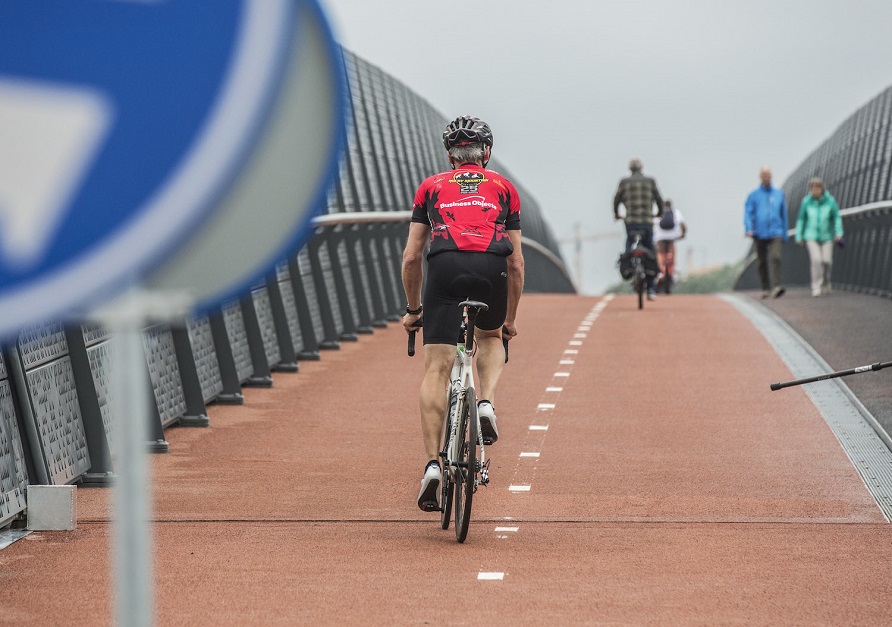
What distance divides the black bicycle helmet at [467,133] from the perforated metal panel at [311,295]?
9.80 m

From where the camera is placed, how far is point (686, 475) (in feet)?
30.4

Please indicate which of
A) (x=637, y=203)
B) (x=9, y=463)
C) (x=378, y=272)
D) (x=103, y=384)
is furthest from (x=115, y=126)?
(x=378, y=272)

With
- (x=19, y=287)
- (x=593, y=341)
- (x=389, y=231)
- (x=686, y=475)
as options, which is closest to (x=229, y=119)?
(x=19, y=287)

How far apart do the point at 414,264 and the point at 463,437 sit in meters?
1.04

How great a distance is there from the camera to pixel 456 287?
24.2 ft

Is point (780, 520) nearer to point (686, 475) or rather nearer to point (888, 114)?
point (686, 475)

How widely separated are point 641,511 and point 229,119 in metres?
6.63

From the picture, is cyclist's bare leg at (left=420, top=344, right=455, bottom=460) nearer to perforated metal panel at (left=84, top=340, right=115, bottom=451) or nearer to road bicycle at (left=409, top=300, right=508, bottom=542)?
road bicycle at (left=409, top=300, right=508, bottom=542)

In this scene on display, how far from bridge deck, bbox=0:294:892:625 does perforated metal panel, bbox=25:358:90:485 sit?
25cm

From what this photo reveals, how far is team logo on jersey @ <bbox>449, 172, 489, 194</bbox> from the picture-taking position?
7.41 meters

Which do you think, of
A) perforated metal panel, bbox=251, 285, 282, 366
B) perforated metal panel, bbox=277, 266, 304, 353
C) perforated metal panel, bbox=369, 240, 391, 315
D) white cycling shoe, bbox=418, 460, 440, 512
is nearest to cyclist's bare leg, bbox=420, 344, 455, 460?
white cycling shoe, bbox=418, 460, 440, 512

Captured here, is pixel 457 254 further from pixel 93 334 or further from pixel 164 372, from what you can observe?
pixel 164 372

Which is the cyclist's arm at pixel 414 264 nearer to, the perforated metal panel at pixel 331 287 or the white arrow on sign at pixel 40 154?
the white arrow on sign at pixel 40 154

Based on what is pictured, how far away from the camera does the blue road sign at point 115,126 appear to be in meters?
1.77
